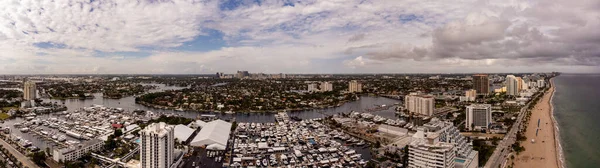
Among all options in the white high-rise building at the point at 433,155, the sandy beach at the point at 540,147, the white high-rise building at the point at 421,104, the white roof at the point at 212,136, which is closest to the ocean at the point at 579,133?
the sandy beach at the point at 540,147

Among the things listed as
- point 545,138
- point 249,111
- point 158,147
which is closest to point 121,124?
point 249,111

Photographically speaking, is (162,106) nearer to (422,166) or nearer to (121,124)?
(121,124)

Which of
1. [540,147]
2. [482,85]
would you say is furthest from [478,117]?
[482,85]

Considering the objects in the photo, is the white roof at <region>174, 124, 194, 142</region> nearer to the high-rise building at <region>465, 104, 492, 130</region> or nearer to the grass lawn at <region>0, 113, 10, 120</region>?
the grass lawn at <region>0, 113, 10, 120</region>

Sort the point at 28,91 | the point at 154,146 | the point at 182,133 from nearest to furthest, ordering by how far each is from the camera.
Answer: the point at 154,146 → the point at 182,133 → the point at 28,91

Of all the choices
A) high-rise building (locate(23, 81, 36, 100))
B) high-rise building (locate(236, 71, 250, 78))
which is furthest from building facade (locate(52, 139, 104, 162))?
high-rise building (locate(236, 71, 250, 78))

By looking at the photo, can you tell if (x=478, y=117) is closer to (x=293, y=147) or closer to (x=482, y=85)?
(x=293, y=147)
